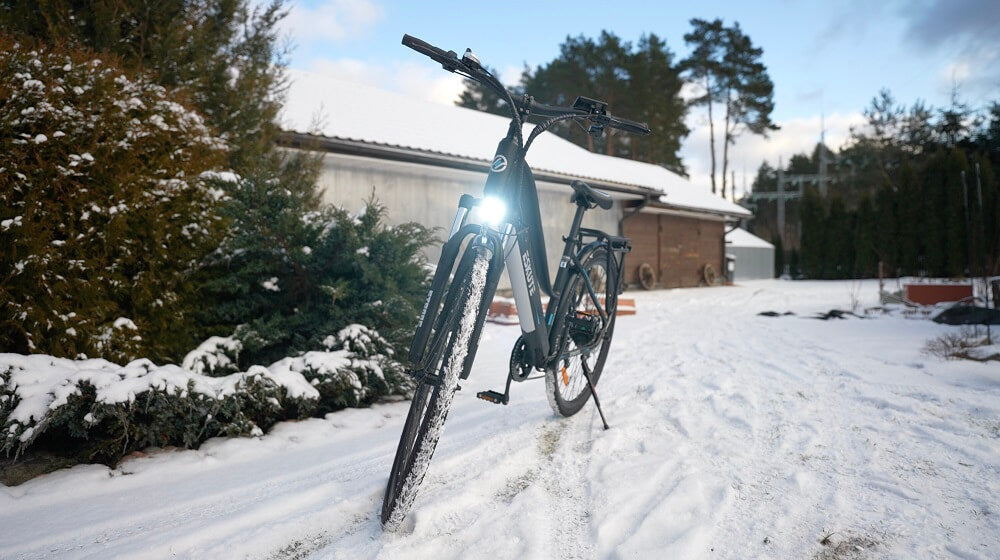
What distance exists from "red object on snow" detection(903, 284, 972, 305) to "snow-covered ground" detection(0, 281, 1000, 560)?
5.46 meters

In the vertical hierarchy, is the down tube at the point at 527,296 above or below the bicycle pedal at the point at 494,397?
above

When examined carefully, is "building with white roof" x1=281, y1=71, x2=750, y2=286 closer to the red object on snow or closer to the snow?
the snow

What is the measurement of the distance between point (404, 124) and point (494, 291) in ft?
29.0

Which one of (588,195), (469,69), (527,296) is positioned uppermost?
(469,69)

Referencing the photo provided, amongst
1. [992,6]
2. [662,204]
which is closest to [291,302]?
[992,6]

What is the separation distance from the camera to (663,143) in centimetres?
2708

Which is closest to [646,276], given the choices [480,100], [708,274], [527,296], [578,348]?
[708,274]

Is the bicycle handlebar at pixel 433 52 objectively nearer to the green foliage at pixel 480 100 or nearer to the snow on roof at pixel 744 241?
the snow on roof at pixel 744 241

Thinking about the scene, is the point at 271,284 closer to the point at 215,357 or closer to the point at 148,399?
the point at 215,357

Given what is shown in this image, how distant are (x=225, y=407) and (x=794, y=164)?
57347 mm

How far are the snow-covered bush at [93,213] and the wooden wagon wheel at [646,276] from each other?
12267 mm

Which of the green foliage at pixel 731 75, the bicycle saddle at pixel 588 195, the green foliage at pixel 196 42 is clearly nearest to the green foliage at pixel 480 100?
the green foliage at pixel 731 75

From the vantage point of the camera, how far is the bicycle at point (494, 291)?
5.02 feet

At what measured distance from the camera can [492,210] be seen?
5.60 ft
